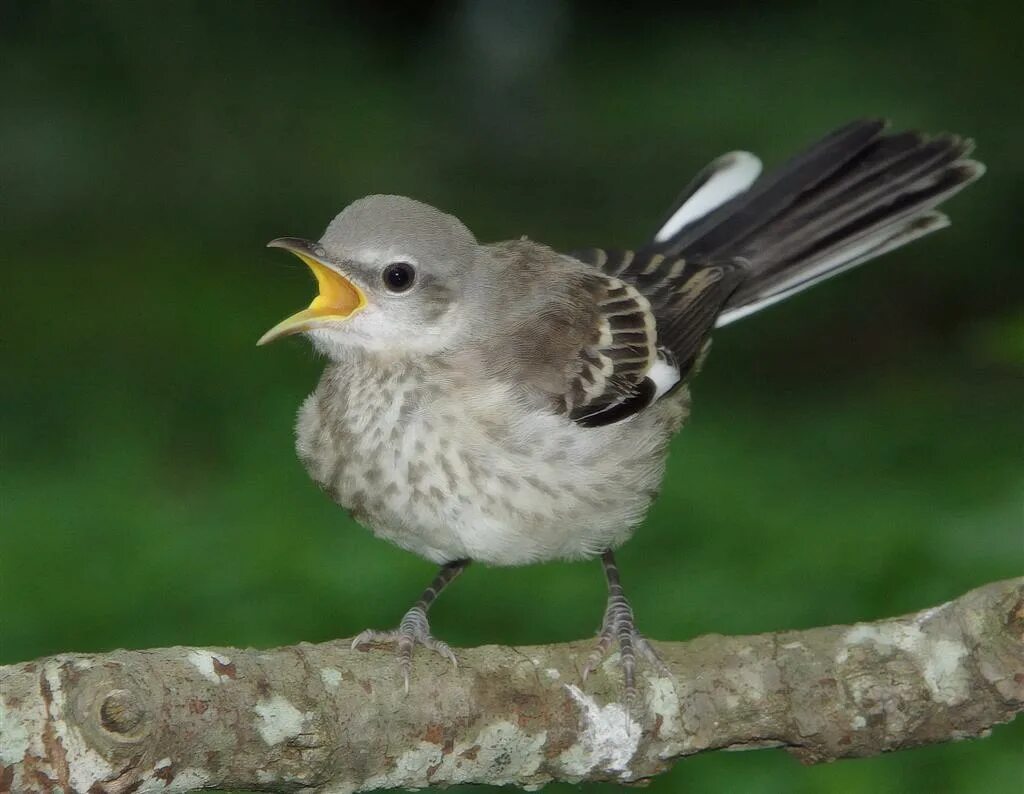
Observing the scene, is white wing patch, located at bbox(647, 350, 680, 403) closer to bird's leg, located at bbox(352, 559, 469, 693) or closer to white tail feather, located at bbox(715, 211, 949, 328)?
white tail feather, located at bbox(715, 211, 949, 328)

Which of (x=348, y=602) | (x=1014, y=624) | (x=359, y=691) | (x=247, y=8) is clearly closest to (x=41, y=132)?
(x=247, y=8)

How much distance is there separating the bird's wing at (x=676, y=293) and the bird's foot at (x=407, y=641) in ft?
3.83

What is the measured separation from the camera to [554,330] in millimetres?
4059

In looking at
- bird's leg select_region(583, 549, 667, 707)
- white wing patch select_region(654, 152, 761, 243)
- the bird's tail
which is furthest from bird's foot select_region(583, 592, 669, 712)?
white wing patch select_region(654, 152, 761, 243)

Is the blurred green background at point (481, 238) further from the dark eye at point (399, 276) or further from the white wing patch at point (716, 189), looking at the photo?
the dark eye at point (399, 276)

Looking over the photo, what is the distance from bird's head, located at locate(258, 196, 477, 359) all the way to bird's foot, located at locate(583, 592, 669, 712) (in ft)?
2.89

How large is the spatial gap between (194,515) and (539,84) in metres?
5.11

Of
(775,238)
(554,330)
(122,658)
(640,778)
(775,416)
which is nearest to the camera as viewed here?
(122,658)

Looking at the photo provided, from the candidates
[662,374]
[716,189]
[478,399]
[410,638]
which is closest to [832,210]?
[716,189]

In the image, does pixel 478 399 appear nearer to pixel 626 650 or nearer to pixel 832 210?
pixel 626 650

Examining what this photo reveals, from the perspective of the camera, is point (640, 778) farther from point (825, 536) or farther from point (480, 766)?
point (825, 536)

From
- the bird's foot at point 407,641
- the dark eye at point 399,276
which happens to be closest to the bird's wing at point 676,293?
the dark eye at point 399,276

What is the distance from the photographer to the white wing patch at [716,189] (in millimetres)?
5145

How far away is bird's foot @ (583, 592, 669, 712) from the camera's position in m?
3.41
